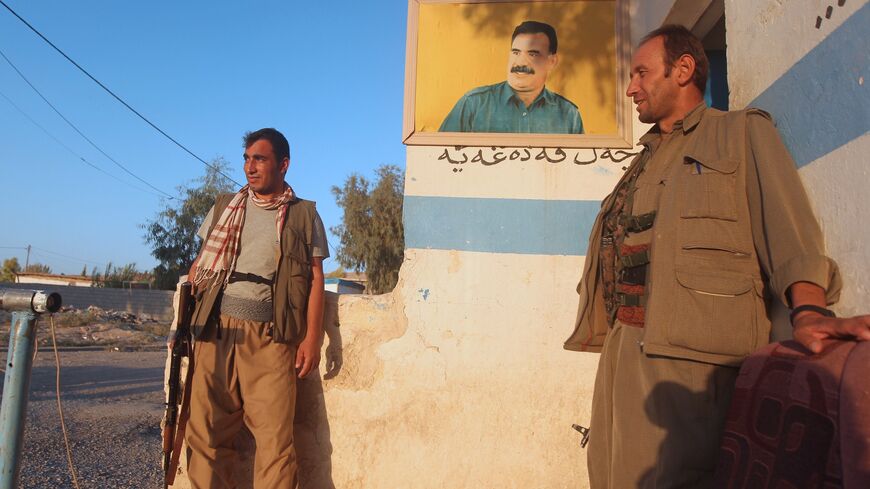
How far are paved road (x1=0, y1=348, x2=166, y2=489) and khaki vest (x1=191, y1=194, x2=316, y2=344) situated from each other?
4.65ft

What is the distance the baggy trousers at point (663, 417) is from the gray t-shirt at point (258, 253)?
1.65 metres

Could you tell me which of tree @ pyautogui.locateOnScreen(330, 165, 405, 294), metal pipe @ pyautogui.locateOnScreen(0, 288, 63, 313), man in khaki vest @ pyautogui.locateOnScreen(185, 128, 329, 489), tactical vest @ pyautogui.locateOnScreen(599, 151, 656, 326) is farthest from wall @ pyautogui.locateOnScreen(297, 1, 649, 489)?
tree @ pyautogui.locateOnScreen(330, 165, 405, 294)

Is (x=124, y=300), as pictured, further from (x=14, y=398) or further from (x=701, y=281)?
(x=701, y=281)

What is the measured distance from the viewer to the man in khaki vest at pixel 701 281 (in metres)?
1.41

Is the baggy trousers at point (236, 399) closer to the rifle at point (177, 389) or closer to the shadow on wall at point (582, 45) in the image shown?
the rifle at point (177, 389)

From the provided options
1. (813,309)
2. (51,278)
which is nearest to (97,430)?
(813,309)

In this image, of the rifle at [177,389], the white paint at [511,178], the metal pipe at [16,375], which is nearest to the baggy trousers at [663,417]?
the white paint at [511,178]

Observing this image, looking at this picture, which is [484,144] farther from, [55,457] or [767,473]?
[55,457]

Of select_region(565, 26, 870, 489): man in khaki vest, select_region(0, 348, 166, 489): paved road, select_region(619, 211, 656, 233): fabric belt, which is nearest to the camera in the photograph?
select_region(565, 26, 870, 489): man in khaki vest

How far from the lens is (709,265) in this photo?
1519 mm

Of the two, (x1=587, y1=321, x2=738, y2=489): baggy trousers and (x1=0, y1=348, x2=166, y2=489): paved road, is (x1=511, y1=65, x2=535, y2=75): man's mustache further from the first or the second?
(x1=0, y1=348, x2=166, y2=489): paved road

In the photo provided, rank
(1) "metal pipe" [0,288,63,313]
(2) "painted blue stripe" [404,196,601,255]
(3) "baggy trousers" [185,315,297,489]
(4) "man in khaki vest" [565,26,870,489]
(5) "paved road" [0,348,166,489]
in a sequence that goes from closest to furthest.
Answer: (4) "man in khaki vest" [565,26,870,489], (1) "metal pipe" [0,288,63,313], (3) "baggy trousers" [185,315,297,489], (2) "painted blue stripe" [404,196,601,255], (5) "paved road" [0,348,166,489]

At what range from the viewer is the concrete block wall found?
907 inches

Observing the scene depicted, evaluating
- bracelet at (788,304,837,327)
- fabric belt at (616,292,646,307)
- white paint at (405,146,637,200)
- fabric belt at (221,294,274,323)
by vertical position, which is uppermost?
white paint at (405,146,637,200)
